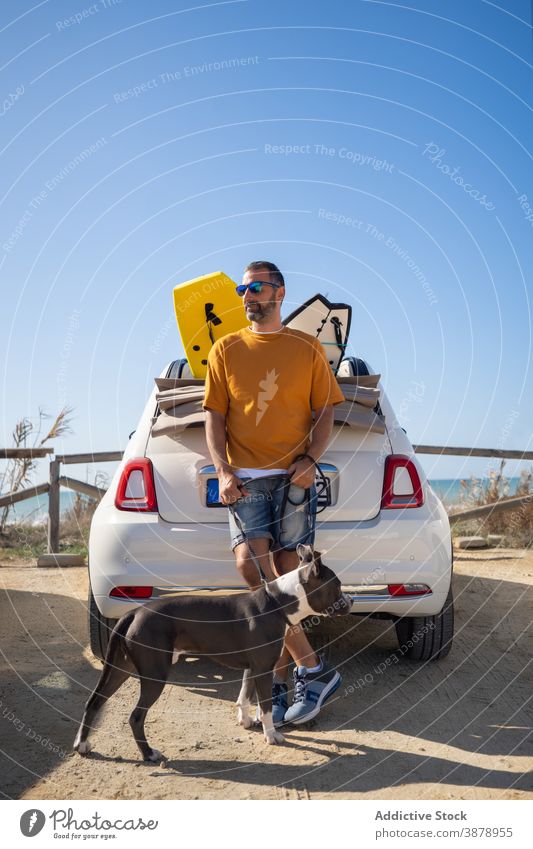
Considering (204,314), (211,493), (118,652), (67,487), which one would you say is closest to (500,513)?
(67,487)

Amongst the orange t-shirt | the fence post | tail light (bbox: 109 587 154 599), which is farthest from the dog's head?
the fence post

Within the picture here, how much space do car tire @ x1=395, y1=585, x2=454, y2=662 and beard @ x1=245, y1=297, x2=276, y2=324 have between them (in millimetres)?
2130

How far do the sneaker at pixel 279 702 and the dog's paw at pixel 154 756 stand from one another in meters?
0.73

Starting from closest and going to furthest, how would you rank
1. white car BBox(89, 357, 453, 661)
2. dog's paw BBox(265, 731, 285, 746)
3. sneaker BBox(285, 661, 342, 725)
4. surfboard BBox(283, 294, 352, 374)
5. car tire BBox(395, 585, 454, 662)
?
dog's paw BBox(265, 731, 285, 746) < sneaker BBox(285, 661, 342, 725) < white car BBox(89, 357, 453, 661) < car tire BBox(395, 585, 454, 662) < surfboard BBox(283, 294, 352, 374)

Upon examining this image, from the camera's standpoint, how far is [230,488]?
4.41 meters

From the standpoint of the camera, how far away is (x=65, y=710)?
14.8ft

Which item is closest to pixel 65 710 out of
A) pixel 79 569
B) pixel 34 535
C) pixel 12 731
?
pixel 12 731

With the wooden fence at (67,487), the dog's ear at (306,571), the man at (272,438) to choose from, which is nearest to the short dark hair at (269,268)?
the man at (272,438)

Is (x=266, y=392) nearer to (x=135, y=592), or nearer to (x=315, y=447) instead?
(x=315, y=447)

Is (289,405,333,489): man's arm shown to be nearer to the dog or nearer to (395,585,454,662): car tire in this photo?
the dog

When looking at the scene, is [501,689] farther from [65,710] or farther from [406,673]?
[65,710]

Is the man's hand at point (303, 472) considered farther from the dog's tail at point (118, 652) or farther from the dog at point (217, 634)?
the dog's tail at point (118, 652)

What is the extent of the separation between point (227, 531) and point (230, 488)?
1.61 ft

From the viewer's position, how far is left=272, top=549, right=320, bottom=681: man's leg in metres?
4.45
